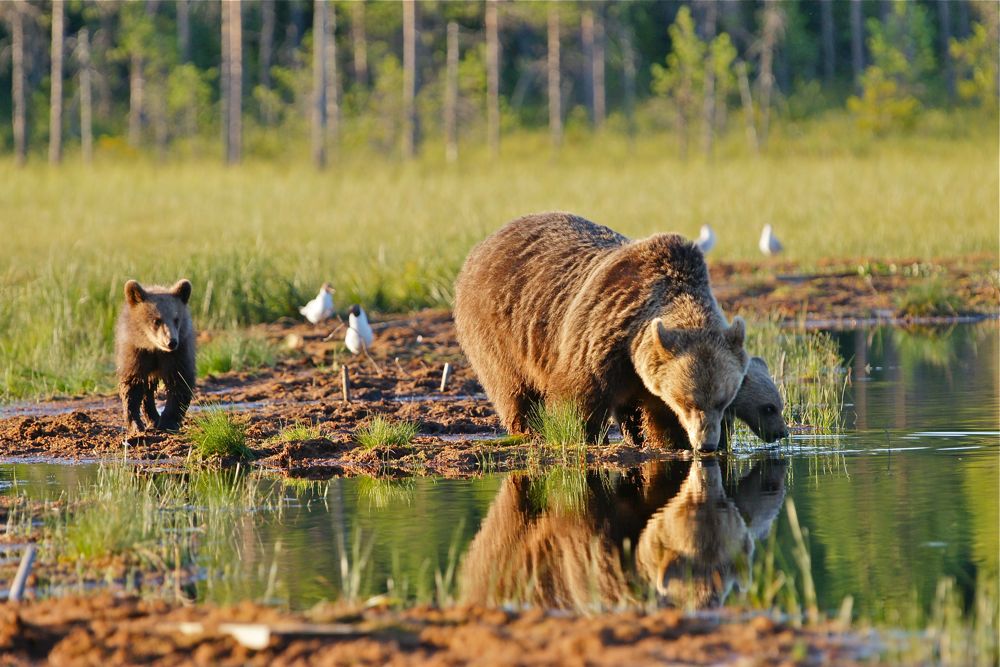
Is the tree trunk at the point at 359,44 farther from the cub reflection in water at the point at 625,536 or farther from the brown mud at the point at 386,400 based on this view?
the cub reflection in water at the point at 625,536

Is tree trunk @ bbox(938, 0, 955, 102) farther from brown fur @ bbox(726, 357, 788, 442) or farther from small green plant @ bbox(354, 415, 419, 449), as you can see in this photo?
small green plant @ bbox(354, 415, 419, 449)

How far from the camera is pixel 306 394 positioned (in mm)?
12797

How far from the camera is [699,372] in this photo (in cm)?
855

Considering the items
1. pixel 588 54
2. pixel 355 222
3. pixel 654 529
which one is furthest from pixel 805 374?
pixel 588 54

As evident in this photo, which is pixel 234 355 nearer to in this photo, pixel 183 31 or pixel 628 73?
pixel 628 73

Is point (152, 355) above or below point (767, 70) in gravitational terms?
below

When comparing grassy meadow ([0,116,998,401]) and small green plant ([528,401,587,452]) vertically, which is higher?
grassy meadow ([0,116,998,401])

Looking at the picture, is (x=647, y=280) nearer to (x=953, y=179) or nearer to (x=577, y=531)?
(x=577, y=531)

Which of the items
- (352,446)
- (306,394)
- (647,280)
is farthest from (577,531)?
(306,394)

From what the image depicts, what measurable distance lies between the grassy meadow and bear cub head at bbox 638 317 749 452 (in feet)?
21.1

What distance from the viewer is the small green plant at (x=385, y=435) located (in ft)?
32.4

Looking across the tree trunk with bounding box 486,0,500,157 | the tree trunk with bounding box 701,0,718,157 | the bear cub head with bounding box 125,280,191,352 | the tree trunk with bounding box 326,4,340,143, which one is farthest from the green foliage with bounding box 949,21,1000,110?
the bear cub head with bounding box 125,280,191,352

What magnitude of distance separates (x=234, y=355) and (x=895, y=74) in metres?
49.1

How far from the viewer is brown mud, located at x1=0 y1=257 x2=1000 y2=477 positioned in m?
9.70
